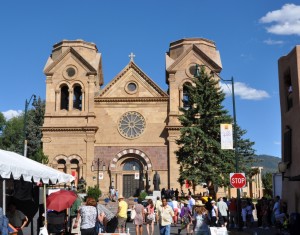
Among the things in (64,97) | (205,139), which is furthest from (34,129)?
(205,139)

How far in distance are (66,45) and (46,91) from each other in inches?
226

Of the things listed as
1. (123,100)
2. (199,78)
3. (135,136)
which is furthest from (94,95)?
(199,78)

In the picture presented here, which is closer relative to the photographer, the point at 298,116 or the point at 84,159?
the point at 298,116

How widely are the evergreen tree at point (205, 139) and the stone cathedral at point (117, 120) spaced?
9.81 metres

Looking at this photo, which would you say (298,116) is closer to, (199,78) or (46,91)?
(199,78)

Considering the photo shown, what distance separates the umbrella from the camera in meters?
14.4

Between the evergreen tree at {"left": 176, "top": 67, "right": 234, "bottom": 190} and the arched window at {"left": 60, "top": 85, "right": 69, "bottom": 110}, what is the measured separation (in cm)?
1737

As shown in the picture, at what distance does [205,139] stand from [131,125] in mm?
14524

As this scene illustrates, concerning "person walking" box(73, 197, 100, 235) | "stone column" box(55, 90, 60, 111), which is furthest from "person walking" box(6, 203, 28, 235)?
"stone column" box(55, 90, 60, 111)

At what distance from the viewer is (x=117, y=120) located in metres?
46.2

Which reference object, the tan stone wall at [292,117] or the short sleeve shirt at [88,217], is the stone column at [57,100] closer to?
the tan stone wall at [292,117]

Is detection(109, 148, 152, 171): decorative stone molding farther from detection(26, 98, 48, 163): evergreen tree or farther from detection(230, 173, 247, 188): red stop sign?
detection(230, 173, 247, 188): red stop sign

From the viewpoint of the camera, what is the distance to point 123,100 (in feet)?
153

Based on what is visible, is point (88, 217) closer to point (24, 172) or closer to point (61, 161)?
point (24, 172)
